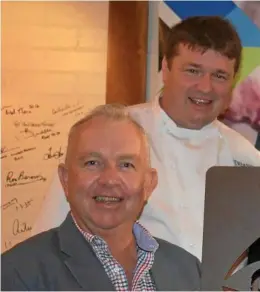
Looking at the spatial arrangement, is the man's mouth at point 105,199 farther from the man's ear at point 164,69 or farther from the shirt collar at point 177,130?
the man's ear at point 164,69

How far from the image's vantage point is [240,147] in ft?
4.70

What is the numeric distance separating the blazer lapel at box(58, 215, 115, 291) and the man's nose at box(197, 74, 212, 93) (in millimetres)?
507

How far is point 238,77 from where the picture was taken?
1.45m

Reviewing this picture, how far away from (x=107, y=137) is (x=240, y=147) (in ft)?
1.31

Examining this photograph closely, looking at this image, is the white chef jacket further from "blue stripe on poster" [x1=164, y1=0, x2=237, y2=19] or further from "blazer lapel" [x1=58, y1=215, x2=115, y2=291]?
"blue stripe on poster" [x1=164, y1=0, x2=237, y2=19]

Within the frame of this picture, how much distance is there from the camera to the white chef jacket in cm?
139

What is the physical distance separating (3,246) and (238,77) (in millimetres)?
801

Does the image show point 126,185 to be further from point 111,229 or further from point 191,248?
point 191,248

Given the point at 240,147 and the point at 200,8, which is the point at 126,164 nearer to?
the point at 240,147

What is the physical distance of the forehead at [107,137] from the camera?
4.13 ft

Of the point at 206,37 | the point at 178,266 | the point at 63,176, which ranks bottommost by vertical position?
the point at 178,266
